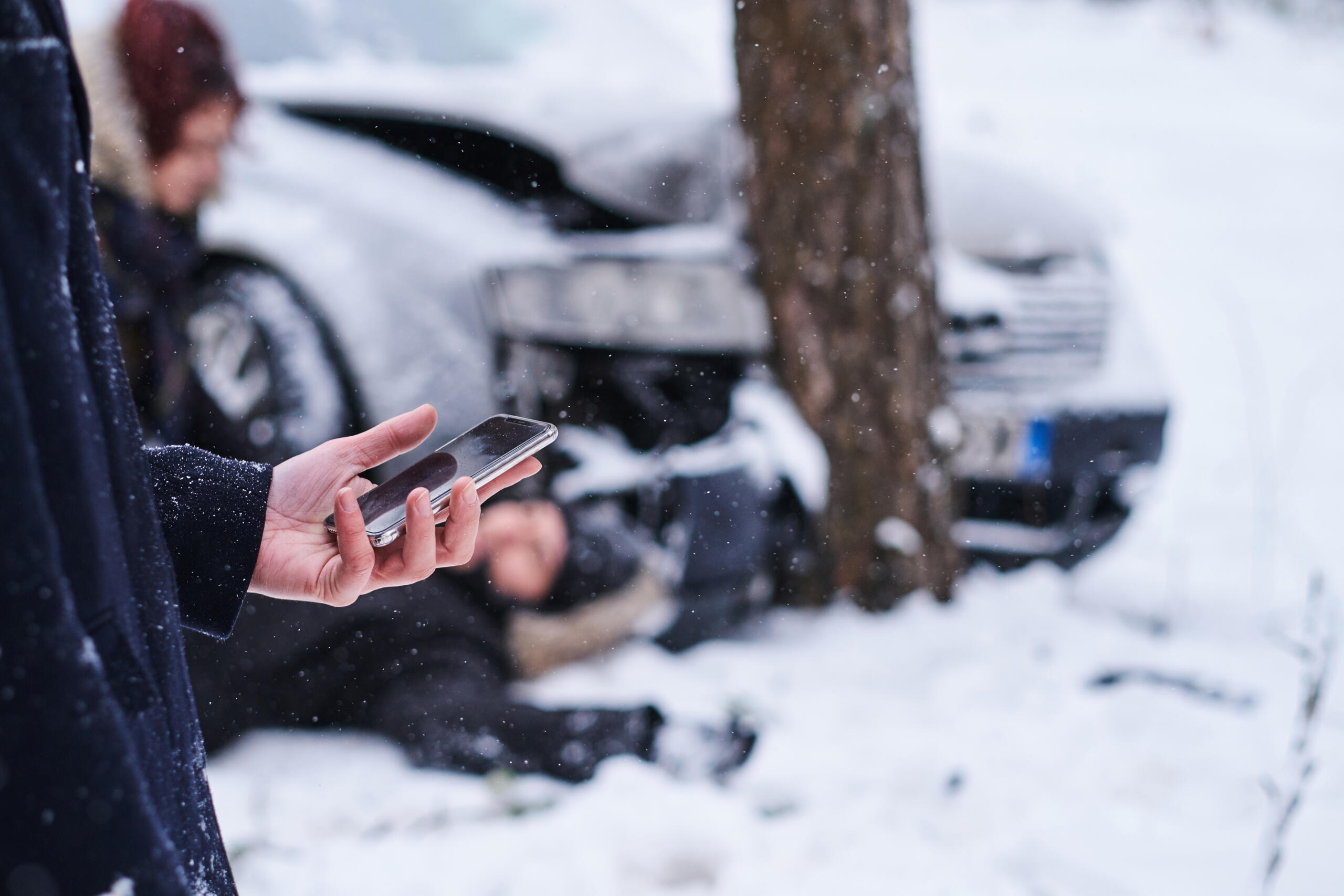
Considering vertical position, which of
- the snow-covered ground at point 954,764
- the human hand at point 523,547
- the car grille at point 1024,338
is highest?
the car grille at point 1024,338

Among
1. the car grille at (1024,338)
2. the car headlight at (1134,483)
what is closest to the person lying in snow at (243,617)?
the car grille at (1024,338)

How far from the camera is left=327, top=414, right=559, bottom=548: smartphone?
89 cm

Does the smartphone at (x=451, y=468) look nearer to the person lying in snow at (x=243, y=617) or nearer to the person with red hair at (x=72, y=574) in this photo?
the person with red hair at (x=72, y=574)

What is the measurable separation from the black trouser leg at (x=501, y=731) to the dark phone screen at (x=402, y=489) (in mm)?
856

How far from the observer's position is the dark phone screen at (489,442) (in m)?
0.94

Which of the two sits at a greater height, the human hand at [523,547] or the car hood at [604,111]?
the car hood at [604,111]

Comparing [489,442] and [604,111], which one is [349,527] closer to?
[489,442]

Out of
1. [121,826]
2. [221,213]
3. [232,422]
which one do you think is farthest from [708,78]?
[121,826]

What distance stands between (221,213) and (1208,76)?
1215 centimetres

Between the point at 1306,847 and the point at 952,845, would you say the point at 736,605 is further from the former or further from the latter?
the point at 1306,847

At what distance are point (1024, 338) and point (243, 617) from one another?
201 cm

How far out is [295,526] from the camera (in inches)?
36.9

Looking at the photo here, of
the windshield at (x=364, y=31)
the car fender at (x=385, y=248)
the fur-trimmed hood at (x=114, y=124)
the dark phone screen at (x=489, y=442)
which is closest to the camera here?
the dark phone screen at (x=489, y=442)

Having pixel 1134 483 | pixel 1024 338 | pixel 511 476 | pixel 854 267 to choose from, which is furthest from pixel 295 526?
pixel 1134 483
